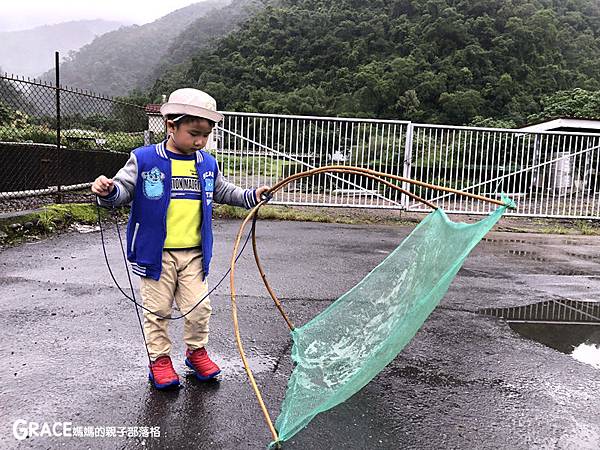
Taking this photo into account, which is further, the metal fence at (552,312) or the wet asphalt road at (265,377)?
the metal fence at (552,312)

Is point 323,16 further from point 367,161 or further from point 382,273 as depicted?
point 382,273

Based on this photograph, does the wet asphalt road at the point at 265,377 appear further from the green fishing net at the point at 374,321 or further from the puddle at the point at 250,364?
the green fishing net at the point at 374,321

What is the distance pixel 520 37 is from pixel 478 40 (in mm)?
5558

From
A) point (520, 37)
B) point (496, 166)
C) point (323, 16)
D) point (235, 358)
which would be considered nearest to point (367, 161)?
point (496, 166)

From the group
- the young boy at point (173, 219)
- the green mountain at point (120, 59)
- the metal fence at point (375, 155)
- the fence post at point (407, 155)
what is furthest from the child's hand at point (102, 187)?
the green mountain at point (120, 59)

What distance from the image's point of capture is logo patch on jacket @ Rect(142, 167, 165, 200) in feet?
9.68

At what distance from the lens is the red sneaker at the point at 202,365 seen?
3.13 metres

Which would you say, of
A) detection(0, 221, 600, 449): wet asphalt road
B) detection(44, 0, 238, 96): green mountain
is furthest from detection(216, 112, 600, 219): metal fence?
detection(44, 0, 238, 96): green mountain

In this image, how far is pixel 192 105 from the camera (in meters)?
2.81

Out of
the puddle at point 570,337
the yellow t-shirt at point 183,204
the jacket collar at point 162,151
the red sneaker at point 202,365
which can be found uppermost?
the jacket collar at point 162,151

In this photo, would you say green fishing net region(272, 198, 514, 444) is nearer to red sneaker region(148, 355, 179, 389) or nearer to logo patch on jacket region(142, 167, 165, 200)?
red sneaker region(148, 355, 179, 389)

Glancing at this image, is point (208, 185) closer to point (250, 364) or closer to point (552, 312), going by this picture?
point (250, 364)

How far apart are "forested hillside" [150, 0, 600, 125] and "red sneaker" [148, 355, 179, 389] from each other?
55.4 meters

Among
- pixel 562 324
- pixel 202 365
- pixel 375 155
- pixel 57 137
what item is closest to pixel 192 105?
pixel 202 365
